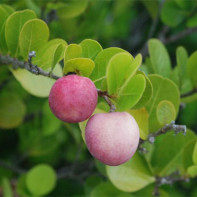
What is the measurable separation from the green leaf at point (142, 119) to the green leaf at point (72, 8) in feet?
1.79

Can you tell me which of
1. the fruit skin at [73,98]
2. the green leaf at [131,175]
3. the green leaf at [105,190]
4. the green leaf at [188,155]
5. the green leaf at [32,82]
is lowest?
the green leaf at [105,190]

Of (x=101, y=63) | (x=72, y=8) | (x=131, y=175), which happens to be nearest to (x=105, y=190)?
(x=131, y=175)

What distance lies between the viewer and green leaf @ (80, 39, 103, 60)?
0.86 metres

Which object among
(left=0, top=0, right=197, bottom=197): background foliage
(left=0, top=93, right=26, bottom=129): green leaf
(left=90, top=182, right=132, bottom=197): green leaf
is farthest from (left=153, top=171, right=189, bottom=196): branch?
(left=0, top=93, right=26, bottom=129): green leaf

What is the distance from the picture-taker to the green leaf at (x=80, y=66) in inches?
30.6

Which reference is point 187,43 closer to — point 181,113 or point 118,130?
point 181,113

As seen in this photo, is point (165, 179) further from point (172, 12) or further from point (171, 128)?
point (172, 12)

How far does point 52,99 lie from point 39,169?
2.00 feet

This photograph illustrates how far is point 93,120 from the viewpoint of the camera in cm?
74

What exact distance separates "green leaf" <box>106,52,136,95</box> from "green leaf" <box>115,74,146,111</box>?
0.01 metres

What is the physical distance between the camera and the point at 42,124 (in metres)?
1.53

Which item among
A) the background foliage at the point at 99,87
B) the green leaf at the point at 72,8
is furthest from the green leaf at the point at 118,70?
the green leaf at the point at 72,8

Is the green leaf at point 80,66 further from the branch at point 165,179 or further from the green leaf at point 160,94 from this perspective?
the branch at point 165,179

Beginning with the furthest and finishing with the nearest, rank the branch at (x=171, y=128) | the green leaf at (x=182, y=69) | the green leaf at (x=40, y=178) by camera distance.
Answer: the green leaf at (x=40, y=178) → the green leaf at (x=182, y=69) → the branch at (x=171, y=128)
